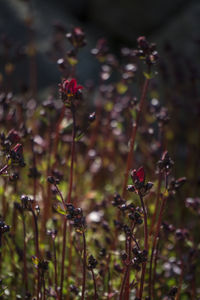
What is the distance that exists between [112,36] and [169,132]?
2996 millimetres

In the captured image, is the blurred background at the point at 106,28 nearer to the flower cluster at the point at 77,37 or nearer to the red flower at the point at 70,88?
the flower cluster at the point at 77,37

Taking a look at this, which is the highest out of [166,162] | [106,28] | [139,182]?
[106,28]

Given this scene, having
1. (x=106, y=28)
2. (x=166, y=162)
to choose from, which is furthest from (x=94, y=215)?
(x=106, y=28)

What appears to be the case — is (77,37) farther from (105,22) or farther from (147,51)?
(105,22)

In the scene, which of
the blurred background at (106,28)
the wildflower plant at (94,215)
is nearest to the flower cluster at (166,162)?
the wildflower plant at (94,215)

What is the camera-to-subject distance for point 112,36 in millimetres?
5820

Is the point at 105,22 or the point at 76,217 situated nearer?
the point at 76,217

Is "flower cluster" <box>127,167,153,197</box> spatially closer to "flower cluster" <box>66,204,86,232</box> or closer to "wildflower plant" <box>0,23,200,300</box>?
"wildflower plant" <box>0,23,200,300</box>

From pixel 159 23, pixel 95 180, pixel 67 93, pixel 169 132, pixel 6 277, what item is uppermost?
pixel 159 23

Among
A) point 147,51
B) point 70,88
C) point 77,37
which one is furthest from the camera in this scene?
point 77,37

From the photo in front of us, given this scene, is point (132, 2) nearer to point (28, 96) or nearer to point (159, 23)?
point (159, 23)

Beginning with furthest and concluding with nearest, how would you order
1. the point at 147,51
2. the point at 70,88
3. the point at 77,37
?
the point at 77,37
the point at 147,51
the point at 70,88

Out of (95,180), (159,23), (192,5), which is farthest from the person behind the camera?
(159,23)

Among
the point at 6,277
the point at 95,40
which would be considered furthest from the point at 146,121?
→ the point at 95,40
